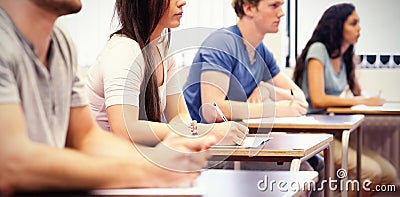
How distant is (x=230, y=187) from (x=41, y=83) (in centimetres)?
43

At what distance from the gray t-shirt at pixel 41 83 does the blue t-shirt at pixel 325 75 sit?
3.04 meters

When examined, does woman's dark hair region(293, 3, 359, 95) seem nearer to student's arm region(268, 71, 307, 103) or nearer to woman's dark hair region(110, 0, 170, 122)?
student's arm region(268, 71, 307, 103)

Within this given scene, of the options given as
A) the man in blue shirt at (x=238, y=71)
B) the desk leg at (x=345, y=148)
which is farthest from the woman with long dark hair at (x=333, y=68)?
the desk leg at (x=345, y=148)

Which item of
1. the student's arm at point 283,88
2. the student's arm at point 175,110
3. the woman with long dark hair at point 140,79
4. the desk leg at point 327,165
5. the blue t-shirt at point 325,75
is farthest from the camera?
the blue t-shirt at point 325,75

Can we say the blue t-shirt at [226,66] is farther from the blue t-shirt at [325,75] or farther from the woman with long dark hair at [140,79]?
the blue t-shirt at [325,75]

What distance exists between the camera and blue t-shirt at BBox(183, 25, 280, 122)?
3.28 m

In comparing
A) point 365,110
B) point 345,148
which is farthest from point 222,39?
point 365,110

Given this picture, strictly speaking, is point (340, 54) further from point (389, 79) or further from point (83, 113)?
point (83, 113)

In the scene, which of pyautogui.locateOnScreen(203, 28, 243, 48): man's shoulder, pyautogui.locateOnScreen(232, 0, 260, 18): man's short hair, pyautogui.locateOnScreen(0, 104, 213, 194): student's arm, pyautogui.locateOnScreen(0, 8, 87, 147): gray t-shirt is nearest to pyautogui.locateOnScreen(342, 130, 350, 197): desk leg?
pyautogui.locateOnScreen(203, 28, 243, 48): man's shoulder

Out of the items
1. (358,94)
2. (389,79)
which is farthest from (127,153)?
(389,79)

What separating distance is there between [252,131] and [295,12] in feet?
10.0

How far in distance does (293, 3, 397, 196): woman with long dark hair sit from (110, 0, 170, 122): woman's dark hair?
1989 mm

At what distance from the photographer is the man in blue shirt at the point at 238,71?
3.17 meters

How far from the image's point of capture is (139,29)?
234cm
